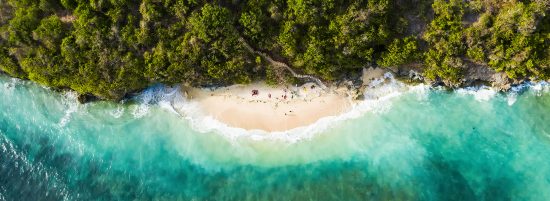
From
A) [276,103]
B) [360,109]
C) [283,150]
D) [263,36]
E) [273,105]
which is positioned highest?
[263,36]

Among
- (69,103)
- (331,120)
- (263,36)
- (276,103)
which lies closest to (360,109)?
(331,120)

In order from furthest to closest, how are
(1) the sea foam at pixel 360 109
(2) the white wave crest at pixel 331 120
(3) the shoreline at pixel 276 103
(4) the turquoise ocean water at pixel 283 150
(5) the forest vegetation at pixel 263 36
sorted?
(3) the shoreline at pixel 276 103, (2) the white wave crest at pixel 331 120, (1) the sea foam at pixel 360 109, (4) the turquoise ocean water at pixel 283 150, (5) the forest vegetation at pixel 263 36

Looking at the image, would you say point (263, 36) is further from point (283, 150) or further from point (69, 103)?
point (69, 103)

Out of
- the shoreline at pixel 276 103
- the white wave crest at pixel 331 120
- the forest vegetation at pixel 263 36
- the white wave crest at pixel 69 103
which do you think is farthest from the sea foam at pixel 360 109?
the white wave crest at pixel 69 103

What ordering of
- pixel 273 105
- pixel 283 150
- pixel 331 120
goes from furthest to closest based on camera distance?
pixel 273 105
pixel 331 120
pixel 283 150

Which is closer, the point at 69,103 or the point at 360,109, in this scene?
the point at 360,109

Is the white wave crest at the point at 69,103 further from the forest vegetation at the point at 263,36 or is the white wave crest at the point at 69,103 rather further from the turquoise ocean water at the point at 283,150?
the forest vegetation at the point at 263,36
